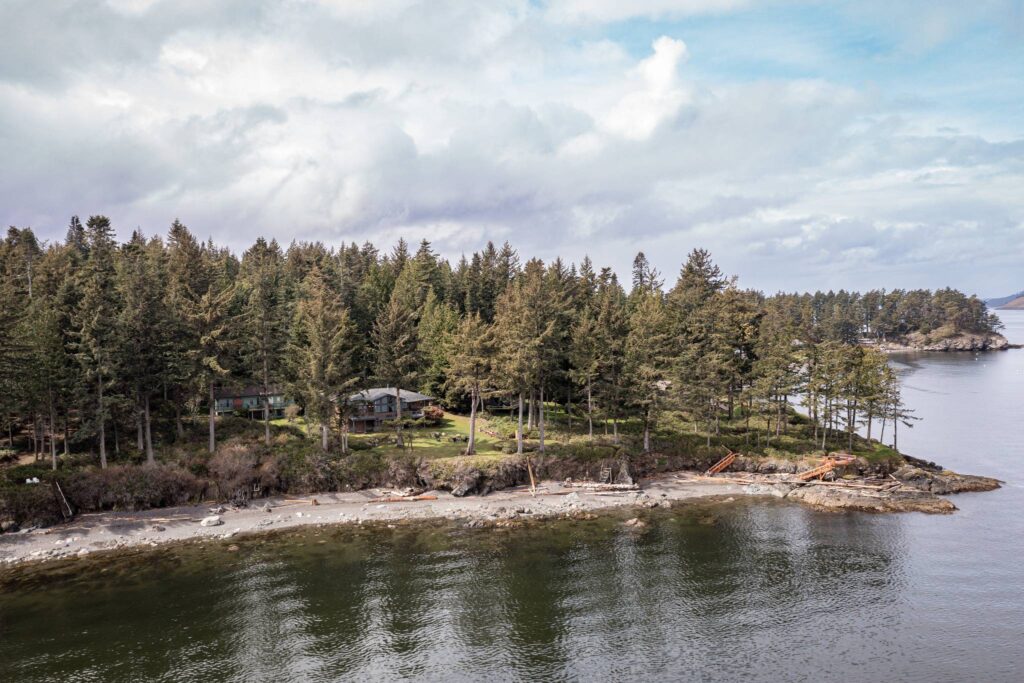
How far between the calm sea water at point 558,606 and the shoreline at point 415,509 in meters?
2.87

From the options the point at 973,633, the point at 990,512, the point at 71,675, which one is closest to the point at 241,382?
the point at 71,675

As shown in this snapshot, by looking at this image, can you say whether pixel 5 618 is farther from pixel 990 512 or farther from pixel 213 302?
pixel 990 512

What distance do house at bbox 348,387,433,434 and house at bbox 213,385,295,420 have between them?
818 cm

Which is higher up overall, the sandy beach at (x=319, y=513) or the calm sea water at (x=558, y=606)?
the sandy beach at (x=319, y=513)

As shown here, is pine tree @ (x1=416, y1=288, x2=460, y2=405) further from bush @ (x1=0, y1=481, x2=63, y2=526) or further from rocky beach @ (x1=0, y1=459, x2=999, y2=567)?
bush @ (x1=0, y1=481, x2=63, y2=526)

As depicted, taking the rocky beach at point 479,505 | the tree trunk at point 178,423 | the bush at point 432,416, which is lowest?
the rocky beach at point 479,505

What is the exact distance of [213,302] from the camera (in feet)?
186

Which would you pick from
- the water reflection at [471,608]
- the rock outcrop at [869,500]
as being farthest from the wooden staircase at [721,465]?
the water reflection at [471,608]

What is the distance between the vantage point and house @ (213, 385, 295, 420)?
220 ft

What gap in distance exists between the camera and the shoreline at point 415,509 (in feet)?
143

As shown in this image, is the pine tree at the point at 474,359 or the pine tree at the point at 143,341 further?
the pine tree at the point at 474,359

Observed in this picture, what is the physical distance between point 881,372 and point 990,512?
69.0ft

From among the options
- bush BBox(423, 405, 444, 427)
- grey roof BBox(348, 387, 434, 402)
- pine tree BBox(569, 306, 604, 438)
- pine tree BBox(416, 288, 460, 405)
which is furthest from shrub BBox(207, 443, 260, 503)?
pine tree BBox(569, 306, 604, 438)

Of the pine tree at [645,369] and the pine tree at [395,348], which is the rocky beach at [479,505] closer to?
the pine tree at [645,369]
